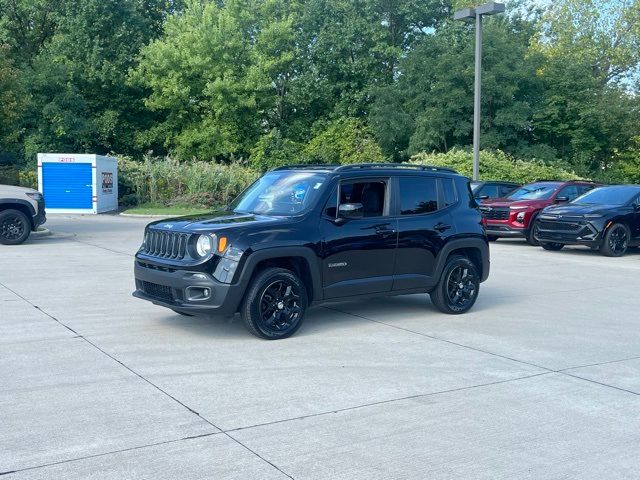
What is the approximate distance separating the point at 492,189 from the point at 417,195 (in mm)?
13114

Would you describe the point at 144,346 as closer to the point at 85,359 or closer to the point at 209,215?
the point at 85,359

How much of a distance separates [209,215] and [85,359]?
2.47m

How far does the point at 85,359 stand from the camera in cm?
708

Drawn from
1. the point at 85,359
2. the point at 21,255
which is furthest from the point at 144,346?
the point at 21,255

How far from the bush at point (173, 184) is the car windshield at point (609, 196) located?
18.3 m

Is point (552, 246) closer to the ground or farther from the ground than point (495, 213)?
closer to the ground

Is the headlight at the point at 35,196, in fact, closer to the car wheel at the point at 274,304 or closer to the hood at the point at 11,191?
the hood at the point at 11,191

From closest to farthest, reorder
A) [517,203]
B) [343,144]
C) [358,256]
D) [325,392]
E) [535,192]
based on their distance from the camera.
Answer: [325,392]
[358,256]
[517,203]
[535,192]
[343,144]

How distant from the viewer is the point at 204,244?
Answer: 775cm

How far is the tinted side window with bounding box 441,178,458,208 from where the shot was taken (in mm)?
9758

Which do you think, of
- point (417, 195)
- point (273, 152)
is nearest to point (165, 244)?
point (417, 195)

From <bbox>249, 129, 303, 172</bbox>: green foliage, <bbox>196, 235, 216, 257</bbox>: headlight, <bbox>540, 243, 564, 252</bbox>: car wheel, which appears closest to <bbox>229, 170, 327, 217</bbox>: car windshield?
<bbox>196, 235, 216, 257</bbox>: headlight

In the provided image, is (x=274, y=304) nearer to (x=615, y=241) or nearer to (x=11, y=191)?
(x=11, y=191)

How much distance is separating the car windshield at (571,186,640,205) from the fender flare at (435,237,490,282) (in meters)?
9.42
